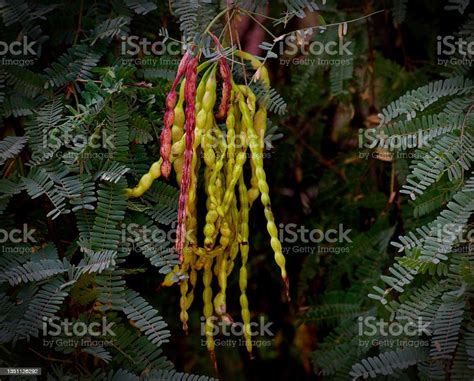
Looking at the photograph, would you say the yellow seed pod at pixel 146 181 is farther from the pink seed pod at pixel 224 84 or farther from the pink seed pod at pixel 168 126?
the pink seed pod at pixel 224 84

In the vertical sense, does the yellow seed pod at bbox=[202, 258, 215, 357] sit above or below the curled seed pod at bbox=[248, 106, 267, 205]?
below

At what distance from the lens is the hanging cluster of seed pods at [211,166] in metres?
1.86

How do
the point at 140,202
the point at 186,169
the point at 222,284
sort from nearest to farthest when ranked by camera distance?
1. the point at 186,169
2. the point at 222,284
3. the point at 140,202

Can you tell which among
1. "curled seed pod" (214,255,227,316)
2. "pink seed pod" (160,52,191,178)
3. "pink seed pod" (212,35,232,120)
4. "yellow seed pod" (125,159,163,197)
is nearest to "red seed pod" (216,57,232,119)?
"pink seed pod" (212,35,232,120)

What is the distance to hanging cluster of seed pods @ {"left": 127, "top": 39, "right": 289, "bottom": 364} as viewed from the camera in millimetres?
1863

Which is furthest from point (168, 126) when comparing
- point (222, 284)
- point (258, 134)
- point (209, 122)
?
point (222, 284)

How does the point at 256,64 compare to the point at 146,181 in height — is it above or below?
above

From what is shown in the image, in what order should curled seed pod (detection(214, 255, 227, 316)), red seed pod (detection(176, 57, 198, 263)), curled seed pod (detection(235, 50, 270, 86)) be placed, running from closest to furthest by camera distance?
red seed pod (detection(176, 57, 198, 263)) < curled seed pod (detection(214, 255, 227, 316)) < curled seed pod (detection(235, 50, 270, 86))

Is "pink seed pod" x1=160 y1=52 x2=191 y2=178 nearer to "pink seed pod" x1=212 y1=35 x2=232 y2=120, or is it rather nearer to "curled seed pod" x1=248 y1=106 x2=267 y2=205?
"pink seed pod" x1=212 y1=35 x2=232 y2=120

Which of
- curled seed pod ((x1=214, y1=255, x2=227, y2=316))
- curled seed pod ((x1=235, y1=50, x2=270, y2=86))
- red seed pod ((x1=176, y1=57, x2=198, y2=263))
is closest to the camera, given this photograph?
red seed pod ((x1=176, y1=57, x2=198, y2=263))

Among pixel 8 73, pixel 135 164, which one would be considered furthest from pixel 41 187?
pixel 8 73

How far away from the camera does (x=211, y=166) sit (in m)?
1.91

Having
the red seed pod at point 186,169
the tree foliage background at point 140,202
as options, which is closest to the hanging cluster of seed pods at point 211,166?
the red seed pod at point 186,169

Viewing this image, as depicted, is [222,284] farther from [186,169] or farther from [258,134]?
[258,134]
